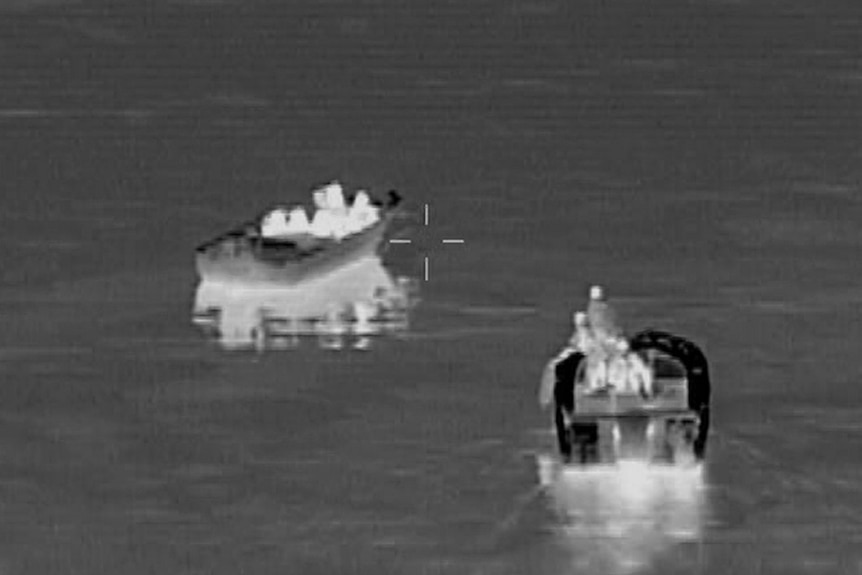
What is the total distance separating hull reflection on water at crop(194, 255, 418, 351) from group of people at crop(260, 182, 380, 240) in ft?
2.00

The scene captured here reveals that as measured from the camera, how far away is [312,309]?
28.8 metres

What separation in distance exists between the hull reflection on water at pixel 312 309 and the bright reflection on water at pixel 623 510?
420cm

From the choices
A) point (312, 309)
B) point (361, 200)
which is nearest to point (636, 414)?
point (312, 309)

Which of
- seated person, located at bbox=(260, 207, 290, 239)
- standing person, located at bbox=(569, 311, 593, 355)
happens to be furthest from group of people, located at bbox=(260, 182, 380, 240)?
standing person, located at bbox=(569, 311, 593, 355)

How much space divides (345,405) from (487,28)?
16.7 m

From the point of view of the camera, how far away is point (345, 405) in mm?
24938

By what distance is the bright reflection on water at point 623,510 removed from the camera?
21.4 m

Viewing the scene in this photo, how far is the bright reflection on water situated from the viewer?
21391 millimetres

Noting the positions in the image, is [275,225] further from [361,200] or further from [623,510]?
[623,510]

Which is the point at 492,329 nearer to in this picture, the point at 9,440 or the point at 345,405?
the point at 345,405

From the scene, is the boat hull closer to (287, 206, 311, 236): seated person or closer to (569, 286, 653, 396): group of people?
(287, 206, 311, 236): seated person

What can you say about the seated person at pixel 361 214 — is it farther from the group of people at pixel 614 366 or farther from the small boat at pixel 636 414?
the small boat at pixel 636 414

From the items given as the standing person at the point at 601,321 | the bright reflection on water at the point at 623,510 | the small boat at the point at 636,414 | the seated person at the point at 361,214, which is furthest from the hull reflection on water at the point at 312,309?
the bright reflection on water at the point at 623,510

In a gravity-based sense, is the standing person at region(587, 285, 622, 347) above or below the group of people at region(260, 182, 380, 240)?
below
